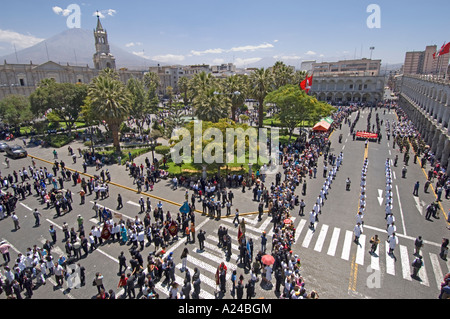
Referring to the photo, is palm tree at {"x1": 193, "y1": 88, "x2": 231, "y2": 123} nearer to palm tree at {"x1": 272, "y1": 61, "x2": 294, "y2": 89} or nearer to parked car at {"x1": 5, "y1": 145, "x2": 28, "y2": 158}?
parked car at {"x1": 5, "y1": 145, "x2": 28, "y2": 158}

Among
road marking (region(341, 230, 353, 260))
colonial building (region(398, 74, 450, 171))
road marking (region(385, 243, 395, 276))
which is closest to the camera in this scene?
road marking (region(385, 243, 395, 276))

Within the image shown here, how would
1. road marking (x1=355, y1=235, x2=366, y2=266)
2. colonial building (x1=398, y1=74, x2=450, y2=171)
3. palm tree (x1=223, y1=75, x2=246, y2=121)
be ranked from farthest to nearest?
palm tree (x1=223, y1=75, x2=246, y2=121) → colonial building (x1=398, y1=74, x2=450, y2=171) → road marking (x1=355, y1=235, x2=366, y2=266)

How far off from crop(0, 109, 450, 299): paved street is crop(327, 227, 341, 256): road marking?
61 millimetres

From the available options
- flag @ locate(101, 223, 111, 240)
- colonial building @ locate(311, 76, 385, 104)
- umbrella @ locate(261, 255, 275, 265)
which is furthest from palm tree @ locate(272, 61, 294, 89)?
umbrella @ locate(261, 255, 275, 265)

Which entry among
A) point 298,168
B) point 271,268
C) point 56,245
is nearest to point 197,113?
point 298,168

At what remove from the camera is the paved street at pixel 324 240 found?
12907mm

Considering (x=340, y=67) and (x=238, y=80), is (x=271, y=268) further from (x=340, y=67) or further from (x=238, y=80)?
(x=340, y=67)

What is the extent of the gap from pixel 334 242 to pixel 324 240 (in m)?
0.59

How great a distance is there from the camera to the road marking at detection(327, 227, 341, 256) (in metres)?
15.5

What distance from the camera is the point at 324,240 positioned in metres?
16.7

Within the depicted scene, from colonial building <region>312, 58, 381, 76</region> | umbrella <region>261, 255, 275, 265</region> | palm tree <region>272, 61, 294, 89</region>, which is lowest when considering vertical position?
umbrella <region>261, 255, 275, 265</region>

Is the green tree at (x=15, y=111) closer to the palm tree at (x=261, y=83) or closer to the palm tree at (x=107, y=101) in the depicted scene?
the palm tree at (x=107, y=101)

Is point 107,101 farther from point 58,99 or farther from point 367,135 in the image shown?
point 367,135

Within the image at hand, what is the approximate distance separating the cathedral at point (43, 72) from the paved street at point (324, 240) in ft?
172
